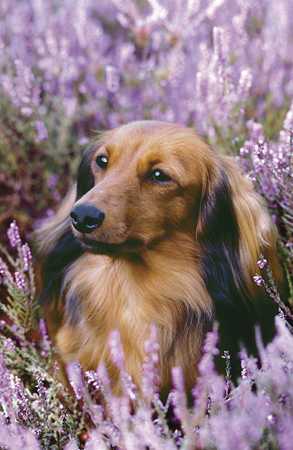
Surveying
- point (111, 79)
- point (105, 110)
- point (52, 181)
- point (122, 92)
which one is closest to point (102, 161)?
point (111, 79)

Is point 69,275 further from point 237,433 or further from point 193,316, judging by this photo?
point 237,433

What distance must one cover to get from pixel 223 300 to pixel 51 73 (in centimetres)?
271

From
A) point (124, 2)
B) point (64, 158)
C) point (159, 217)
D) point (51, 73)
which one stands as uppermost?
point (124, 2)

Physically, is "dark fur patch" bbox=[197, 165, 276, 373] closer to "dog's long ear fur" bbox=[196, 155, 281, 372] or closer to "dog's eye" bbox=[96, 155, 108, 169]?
"dog's long ear fur" bbox=[196, 155, 281, 372]

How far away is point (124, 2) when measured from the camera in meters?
3.06

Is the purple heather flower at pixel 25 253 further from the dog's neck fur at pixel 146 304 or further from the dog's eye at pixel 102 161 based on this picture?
the dog's eye at pixel 102 161

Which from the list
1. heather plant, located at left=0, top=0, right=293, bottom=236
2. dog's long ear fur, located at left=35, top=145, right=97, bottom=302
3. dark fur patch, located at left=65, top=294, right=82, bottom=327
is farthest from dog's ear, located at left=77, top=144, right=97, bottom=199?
heather plant, located at left=0, top=0, right=293, bottom=236

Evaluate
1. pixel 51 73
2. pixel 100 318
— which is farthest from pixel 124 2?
pixel 100 318

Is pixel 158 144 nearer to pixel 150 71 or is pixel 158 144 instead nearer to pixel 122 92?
pixel 150 71

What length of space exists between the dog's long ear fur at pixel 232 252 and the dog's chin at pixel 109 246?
308 millimetres

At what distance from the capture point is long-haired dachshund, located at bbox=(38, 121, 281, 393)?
1.50 metres

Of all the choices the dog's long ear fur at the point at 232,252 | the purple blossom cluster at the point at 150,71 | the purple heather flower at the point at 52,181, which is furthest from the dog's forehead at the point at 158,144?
the purple heather flower at the point at 52,181

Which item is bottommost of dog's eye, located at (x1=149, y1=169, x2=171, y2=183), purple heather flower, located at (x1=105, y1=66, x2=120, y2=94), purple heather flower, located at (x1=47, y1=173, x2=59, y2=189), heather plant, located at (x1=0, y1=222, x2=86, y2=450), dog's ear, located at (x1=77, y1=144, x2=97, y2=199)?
heather plant, located at (x1=0, y1=222, x2=86, y2=450)

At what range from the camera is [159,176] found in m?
1.48
